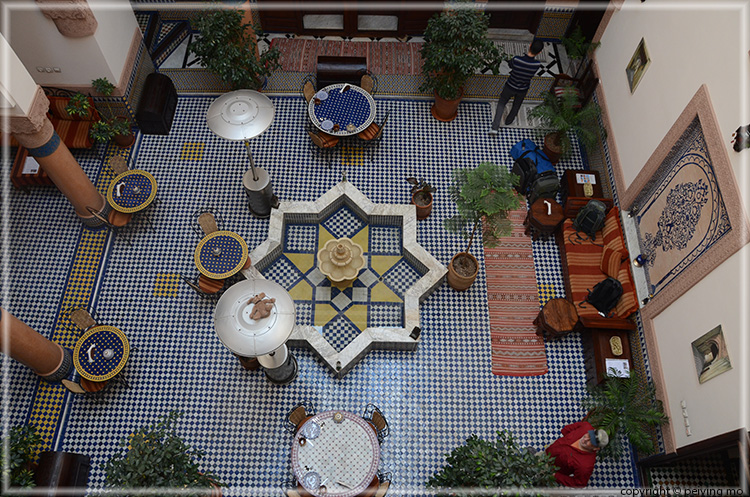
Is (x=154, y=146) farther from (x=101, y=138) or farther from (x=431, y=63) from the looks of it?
(x=431, y=63)

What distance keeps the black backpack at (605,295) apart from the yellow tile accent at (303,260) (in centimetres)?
448

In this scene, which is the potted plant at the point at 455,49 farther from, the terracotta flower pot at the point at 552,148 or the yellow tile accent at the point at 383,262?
the yellow tile accent at the point at 383,262

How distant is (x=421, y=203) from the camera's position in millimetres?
8672

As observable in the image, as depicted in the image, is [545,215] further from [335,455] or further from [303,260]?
[335,455]

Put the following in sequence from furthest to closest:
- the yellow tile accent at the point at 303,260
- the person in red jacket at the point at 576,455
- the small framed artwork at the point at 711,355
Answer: the yellow tile accent at the point at 303,260 → the person in red jacket at the point at 576,455 → the small framed artwork at the point at 711,355

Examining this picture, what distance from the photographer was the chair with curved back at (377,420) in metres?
6.83

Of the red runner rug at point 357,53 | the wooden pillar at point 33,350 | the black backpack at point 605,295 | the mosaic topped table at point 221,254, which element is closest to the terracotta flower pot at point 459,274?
the black backpack at point 605,295

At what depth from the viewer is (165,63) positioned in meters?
10.3

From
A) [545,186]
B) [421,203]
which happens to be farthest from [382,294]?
[545,186]

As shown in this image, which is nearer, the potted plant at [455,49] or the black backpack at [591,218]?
the black backpack at [591,218]

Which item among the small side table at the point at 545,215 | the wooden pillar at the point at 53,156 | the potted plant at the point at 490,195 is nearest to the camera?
Result: the wooden pillar at the point at 53,156

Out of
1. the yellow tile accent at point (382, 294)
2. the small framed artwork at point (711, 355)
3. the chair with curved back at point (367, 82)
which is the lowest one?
the small framed artwork at point (711, 355)

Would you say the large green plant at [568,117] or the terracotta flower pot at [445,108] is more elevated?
the terracotta flower pot at [445,108]

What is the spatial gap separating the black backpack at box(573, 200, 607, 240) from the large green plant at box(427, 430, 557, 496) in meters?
3.80
